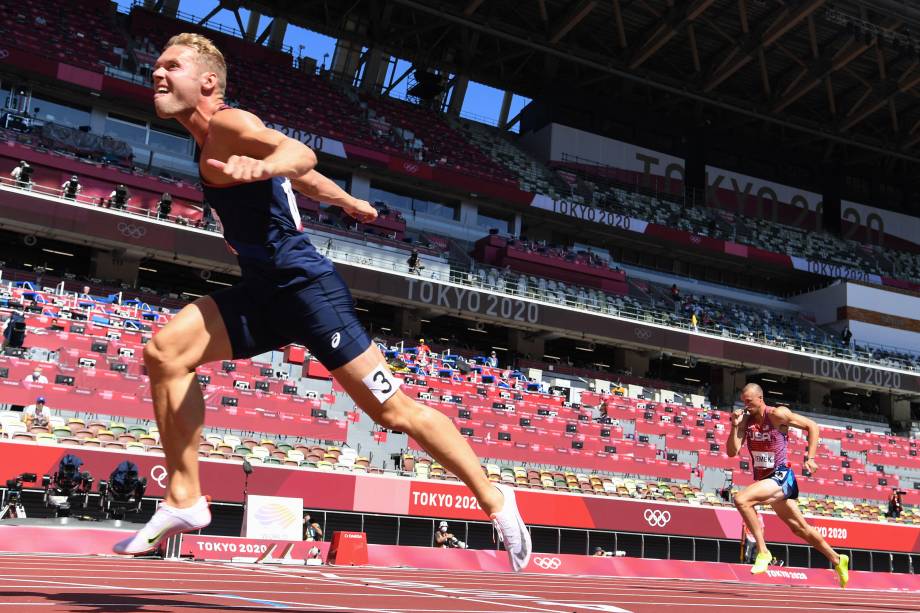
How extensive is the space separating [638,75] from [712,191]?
36.4ft

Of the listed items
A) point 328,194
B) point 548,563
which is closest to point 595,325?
point 548,563

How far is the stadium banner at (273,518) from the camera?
645 inches

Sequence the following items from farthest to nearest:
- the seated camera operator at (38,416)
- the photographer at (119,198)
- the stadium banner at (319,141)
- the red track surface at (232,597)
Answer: the stadium banner at (319,141) < the photographer at (119,198) < the seated camera operator at (38,416) < the red track surface at (232,597)

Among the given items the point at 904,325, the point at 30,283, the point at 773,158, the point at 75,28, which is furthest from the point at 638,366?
the point at 75,28

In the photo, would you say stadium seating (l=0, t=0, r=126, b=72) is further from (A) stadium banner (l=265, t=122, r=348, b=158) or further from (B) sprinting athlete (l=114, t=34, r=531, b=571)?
(B) sprinting athlete (l=114, t=34, r=531, b=571)

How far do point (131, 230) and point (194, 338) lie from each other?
103 ft

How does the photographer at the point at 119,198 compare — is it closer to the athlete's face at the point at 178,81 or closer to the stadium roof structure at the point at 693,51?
the stadium roof structure at the point at 693,51

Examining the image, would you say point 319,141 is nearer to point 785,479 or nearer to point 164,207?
point 164,207

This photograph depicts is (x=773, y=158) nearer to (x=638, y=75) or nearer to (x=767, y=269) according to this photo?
(x=767, y=269)

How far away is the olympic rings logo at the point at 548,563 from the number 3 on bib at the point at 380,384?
12.6 m

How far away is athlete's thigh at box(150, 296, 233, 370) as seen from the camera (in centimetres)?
446

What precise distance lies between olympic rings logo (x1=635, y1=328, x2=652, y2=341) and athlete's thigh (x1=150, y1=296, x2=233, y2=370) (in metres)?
39.6

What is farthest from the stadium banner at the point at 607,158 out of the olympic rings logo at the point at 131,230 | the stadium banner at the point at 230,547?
the stadium banner at the point at 230,547

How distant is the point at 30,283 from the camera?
29.2m
